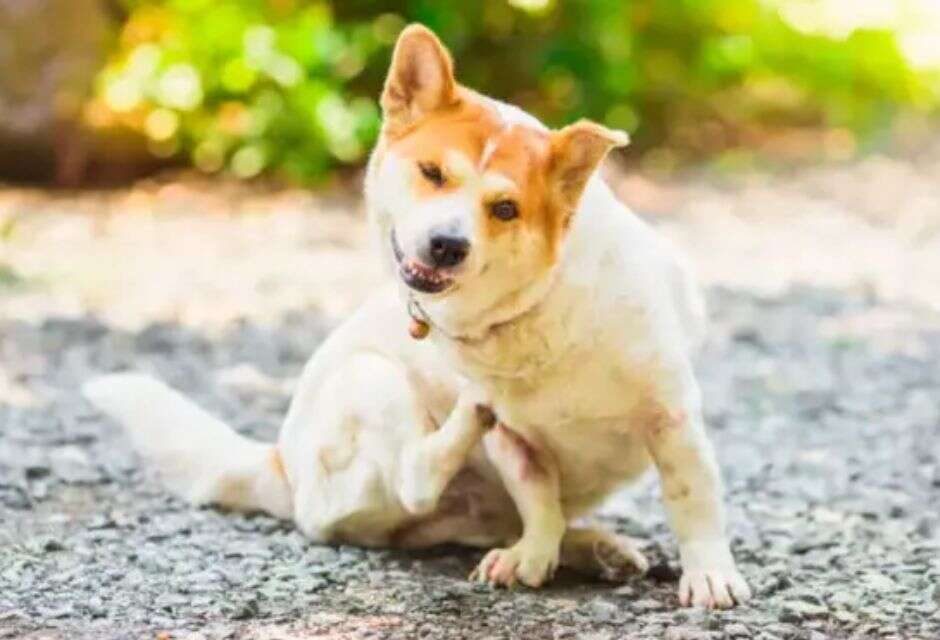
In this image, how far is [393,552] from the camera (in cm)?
381

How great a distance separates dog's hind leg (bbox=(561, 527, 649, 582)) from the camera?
12.1ft

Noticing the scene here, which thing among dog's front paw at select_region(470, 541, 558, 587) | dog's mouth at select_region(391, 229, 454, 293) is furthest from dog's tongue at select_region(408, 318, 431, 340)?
dog's front paw at select_region(470, 541, 558, 587)

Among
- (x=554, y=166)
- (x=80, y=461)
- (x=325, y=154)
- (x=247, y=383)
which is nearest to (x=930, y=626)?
(x=554, y=166)

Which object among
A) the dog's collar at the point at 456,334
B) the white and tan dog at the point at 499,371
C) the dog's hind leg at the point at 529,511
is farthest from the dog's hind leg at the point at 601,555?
the dog's collar at the point at 456,334

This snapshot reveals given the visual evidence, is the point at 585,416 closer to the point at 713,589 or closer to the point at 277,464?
the point at 713,589

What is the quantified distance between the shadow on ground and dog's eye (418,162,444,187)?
80cm

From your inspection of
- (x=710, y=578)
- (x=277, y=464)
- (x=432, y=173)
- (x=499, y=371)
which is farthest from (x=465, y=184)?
(x=277, y=464)

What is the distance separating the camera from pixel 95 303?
6344 mm

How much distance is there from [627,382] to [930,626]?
71 centimetres

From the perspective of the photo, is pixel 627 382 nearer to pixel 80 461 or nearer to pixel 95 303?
pixel 80 461

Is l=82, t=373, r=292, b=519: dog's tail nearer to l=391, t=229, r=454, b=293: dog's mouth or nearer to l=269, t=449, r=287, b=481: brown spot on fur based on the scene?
l=269, t=449, r=287, b=481: brown spot on fur

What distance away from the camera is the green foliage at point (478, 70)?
817cm

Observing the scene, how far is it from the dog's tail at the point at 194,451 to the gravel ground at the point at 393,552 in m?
0.07

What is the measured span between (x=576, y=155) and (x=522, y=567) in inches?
33.6
